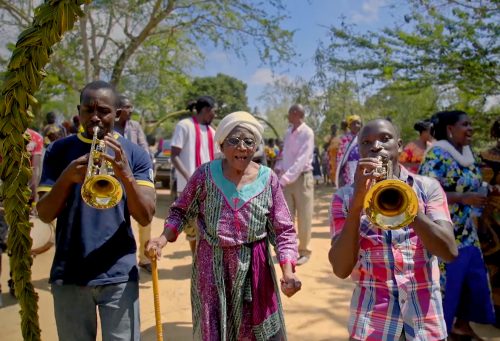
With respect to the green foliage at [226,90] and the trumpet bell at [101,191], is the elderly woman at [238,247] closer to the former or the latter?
the trumpet bell at [101,191]

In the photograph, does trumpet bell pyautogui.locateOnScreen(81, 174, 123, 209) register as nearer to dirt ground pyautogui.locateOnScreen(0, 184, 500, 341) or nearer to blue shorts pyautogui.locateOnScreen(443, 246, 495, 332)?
dirt ground pyautogui.locateOnScreen(0, 184, 500, 341)

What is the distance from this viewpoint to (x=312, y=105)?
65.8 ft

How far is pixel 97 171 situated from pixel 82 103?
439 mm

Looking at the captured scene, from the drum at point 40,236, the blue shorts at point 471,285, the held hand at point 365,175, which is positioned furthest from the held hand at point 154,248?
the drum at point 40,236

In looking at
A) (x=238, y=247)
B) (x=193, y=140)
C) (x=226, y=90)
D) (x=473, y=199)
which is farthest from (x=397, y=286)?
(x=226, y=90)

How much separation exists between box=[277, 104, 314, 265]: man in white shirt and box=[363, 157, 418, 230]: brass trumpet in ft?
13.6

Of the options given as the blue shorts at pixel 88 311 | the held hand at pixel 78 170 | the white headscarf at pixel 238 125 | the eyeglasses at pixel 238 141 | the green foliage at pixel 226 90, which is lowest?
the blue shorts at pixel 88 311

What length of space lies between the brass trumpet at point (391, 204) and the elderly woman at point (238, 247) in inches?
29.9

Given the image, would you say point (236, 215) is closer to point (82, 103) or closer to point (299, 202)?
point (82, 103)

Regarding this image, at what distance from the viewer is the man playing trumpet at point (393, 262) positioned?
208 cm

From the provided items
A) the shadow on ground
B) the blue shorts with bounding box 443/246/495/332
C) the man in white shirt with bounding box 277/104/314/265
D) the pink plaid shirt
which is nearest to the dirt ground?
the shadow on ground

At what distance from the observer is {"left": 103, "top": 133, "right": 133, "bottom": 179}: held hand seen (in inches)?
86.3

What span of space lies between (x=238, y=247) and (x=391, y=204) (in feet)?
3.28

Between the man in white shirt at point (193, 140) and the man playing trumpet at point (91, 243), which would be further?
the man in white shirt at point (193, 140)
